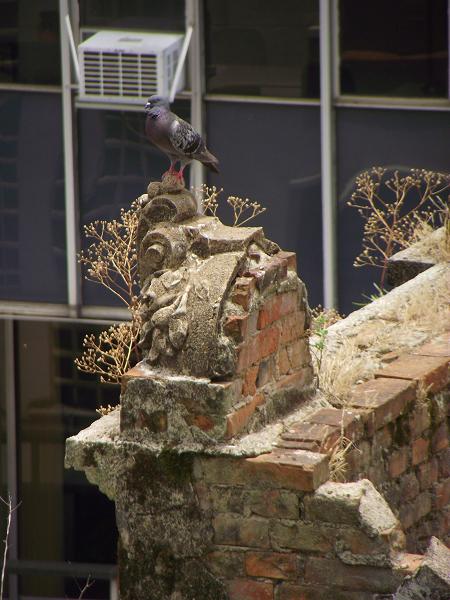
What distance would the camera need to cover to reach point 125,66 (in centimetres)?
1230

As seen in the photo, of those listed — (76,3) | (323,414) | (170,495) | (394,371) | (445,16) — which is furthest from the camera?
(76,3)

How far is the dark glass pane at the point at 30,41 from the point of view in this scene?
1250 cm

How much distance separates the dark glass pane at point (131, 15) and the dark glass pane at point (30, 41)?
0.27 meters

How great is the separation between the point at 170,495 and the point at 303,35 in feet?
22.4

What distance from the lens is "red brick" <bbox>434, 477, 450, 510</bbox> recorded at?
7113mm

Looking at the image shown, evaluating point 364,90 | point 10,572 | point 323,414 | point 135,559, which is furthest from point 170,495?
point 10,572

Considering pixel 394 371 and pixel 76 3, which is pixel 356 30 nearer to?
pixel 76 3

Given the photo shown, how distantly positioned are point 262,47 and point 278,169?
0.92m

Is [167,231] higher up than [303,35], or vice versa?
[303,35]

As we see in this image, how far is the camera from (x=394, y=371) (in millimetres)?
6977

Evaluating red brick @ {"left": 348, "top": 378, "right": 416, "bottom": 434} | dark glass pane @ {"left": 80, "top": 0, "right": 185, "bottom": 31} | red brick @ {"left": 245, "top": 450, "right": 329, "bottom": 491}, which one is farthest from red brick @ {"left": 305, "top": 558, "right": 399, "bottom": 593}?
dark glass pane @ {"left": 80, "top": 0, "right": 185, "bottom": 31}

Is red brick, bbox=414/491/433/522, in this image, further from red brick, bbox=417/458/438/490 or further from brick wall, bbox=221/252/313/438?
brick wall, bbox=221/252/313/438

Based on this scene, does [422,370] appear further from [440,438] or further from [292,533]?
[292,533]

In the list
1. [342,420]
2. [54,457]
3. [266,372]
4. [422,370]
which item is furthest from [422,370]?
[54,457]
